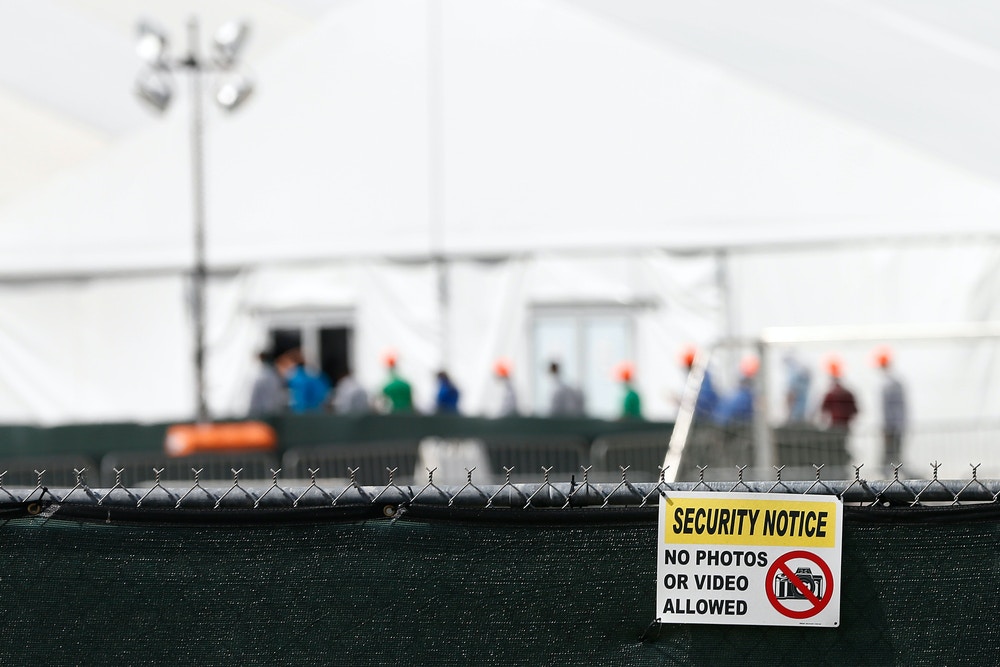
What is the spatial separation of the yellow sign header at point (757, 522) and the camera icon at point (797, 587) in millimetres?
73

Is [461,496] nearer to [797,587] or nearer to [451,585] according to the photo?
[451,585]

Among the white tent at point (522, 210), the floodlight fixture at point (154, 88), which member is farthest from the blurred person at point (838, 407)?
the floodlight fixture at point (154, 88)

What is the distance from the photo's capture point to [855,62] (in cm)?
1994

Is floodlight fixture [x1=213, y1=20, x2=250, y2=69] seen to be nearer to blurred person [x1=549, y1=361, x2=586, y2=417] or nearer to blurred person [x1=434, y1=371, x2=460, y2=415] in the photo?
blurred person [x1=434, y1=371, x2=460, y2=415]

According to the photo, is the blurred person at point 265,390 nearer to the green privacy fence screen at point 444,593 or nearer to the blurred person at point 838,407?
the blurred person at point 838,407

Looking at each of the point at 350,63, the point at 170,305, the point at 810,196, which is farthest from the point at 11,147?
the point at 810,196

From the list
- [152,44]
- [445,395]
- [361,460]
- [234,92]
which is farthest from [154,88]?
[445,395]

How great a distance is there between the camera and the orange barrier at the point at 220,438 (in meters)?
15.0

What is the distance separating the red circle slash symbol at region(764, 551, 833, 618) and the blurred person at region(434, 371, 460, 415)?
51.6ft

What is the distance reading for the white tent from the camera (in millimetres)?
20156

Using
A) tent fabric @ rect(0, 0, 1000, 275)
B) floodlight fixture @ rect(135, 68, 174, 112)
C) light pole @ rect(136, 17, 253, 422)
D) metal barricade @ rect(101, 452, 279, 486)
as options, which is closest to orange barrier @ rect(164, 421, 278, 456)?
metal barricade @ rect(101, 452, 279, 486)

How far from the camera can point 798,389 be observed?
19.2 metres

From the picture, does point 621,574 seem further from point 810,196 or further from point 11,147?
point 11,147

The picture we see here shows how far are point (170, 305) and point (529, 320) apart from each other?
577 cm
